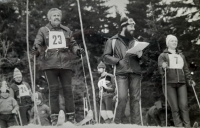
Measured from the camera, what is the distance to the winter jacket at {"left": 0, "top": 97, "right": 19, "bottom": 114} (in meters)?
4.86

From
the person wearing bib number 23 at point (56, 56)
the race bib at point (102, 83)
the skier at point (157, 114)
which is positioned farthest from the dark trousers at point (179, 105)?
the person wearing bib number 23 at point (56, 56)

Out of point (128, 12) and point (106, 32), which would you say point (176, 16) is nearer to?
point (128, 12)

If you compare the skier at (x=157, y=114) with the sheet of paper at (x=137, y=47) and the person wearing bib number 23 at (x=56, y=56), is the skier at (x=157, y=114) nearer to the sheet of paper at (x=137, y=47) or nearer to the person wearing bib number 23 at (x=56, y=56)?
the sheet of paper at (x=137, y=47)

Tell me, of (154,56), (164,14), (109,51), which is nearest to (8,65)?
(109,51)

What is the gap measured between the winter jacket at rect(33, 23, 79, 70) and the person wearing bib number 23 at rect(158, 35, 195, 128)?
1268mm

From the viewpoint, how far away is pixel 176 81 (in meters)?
4.68

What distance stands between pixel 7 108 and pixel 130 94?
1.74 m

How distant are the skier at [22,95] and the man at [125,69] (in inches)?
55.6

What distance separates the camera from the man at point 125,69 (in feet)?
14.2

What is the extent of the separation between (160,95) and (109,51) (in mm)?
1484

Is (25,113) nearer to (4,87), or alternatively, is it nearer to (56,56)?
(4,87)

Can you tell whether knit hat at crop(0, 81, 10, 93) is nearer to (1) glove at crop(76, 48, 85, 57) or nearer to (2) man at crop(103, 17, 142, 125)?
(1) glove at crop(76, 48, 85, 57)

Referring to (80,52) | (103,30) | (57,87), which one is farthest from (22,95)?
(103,30)

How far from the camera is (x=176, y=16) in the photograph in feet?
19.0
